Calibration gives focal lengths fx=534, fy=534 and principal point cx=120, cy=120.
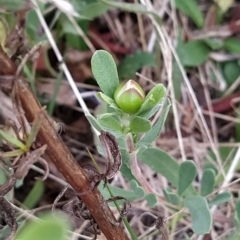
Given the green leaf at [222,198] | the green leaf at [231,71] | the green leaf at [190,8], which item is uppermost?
the green leaf at [190,8]

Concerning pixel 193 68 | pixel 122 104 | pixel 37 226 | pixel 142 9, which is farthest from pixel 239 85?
pixel 37 226

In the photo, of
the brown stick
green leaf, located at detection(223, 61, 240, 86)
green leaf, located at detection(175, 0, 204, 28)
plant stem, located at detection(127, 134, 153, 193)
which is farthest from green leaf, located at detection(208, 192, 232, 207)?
green leaf, located at detection(175, 0, 204, 28)

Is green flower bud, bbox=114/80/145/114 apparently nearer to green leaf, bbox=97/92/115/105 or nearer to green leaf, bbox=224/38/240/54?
green leaf, bbox=97/92/115/105

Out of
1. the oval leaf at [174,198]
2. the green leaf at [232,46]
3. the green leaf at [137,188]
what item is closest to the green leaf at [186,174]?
the oval leaf at [174,198]

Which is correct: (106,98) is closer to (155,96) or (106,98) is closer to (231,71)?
(155,96)

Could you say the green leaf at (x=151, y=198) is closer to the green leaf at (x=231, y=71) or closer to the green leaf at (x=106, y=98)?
the green leaf at (x=106, y=98)

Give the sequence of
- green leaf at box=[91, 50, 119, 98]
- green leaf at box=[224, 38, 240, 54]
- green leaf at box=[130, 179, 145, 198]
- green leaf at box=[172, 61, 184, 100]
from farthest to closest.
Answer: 1. green leaf at box=[224, 38, 240, 54]
2. green leaf at box=[172, 61, 184, 100]
3. green leaf at box=[130, 179, 145, 198]
4. green leaf at box=[91, 50, 119, 98]
